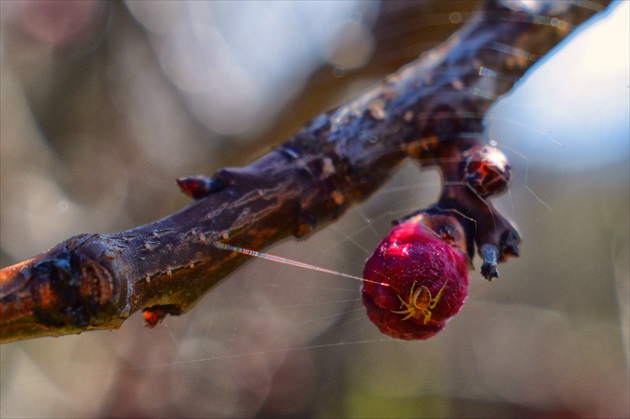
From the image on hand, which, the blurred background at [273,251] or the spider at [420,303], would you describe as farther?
the blurred background at [273,251]

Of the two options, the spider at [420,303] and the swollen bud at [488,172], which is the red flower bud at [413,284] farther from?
the swollen bud at [488,172]

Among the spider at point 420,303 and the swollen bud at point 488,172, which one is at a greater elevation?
the swollen bud at point 488,172

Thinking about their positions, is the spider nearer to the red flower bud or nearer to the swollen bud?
the red flower bud

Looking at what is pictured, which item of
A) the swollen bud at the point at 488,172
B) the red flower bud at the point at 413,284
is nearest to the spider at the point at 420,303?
the red flower bud at the point at 413,284

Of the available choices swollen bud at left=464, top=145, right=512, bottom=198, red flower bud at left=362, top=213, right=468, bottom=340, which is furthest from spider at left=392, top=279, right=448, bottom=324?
swollen bud at left=464, top=145, right=512, bottom=198

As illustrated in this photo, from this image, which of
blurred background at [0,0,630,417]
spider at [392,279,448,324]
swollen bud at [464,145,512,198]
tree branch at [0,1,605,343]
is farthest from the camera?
blurred background at [0,0,630,417]
